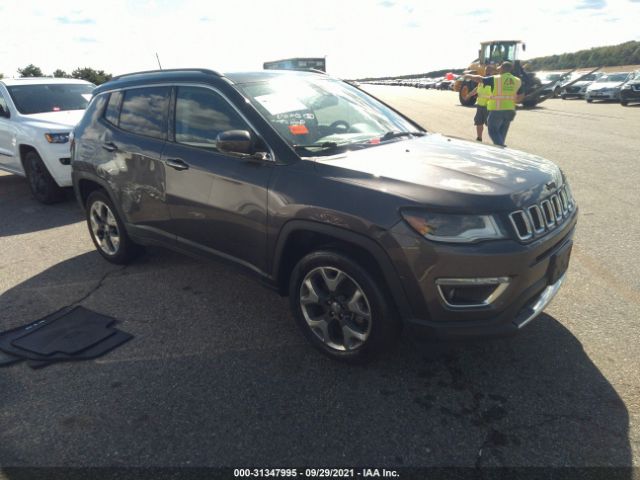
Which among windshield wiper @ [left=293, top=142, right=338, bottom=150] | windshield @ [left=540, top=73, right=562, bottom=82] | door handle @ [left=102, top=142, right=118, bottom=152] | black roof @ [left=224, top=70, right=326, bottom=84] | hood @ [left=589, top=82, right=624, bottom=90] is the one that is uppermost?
black roof @ [left=224, top=70, right=326, bottom=84]

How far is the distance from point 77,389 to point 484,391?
8.01ft

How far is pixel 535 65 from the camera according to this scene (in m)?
88.5

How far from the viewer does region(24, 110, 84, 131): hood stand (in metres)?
7.11

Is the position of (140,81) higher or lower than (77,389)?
higher

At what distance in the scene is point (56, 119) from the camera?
7379mm

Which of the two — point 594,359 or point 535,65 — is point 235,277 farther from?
point 535,65

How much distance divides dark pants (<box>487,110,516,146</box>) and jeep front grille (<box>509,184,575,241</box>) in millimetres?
6597

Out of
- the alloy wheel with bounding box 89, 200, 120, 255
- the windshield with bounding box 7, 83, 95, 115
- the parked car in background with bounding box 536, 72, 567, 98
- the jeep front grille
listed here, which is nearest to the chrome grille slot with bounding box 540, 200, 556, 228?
the jeep front grille

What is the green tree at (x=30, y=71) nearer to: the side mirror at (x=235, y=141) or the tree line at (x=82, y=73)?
the tree line at (x=82, y=73)

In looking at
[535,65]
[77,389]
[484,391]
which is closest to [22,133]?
[77,389]

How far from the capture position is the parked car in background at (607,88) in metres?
23.3

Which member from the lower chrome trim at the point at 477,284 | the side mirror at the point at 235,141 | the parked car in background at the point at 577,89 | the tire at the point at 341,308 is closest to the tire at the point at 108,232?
the side mirror at the point at 235,141

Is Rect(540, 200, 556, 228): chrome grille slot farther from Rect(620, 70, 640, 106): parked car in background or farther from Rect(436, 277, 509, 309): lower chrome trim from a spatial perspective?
Rect(620, 70, 640, 106): parked car in background

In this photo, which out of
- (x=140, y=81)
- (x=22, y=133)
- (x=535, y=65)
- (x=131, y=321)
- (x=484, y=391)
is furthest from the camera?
(x=535, y=65)
